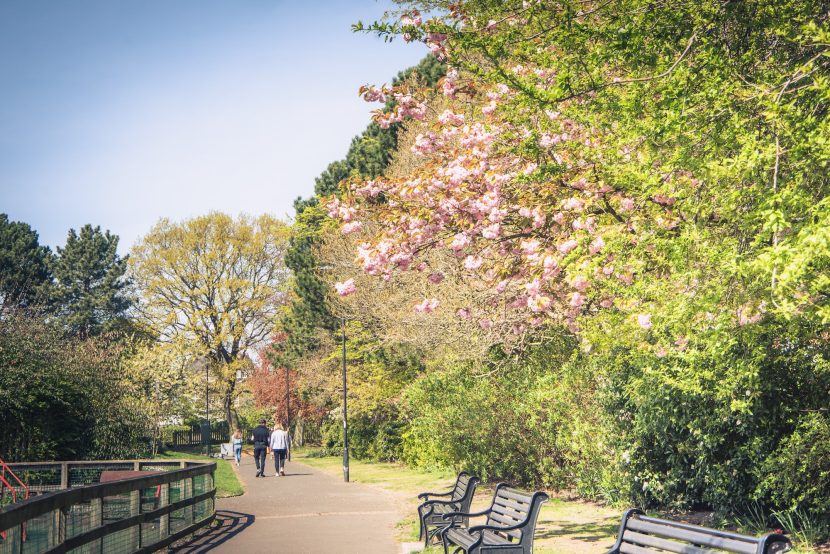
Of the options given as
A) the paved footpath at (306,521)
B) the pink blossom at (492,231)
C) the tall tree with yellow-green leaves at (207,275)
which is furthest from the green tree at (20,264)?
the pink blossom at (492,231)

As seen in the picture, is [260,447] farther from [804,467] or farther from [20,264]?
[20,264]

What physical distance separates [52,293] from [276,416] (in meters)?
21.9

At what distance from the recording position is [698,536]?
5234 mm

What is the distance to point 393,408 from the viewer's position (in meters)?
34.3

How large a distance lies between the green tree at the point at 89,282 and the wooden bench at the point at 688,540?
60508mm

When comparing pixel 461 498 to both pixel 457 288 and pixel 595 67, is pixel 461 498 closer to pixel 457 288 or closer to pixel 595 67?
pixel 595 67

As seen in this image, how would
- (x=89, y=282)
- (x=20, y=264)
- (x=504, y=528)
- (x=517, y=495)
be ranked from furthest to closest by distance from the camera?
1. (x=89, y=282)
2. (x=20, y=264)
3. (x=517, y=495)
4. (x=504, y=528)

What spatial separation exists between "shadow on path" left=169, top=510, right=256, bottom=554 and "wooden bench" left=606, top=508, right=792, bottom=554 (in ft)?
22.7

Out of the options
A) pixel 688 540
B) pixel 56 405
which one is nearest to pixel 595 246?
pixel 688 540

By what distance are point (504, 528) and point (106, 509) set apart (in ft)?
16.1

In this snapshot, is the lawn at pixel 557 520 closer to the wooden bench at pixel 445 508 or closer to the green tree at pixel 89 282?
the wooden bench at pixel 445 508

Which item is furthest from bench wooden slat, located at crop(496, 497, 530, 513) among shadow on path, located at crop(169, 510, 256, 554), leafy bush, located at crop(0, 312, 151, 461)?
leafy bush, located at crop(0, 312, 151, 461)

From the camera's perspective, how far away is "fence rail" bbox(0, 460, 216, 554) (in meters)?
6.96

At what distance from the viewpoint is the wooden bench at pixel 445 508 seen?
1052cm
